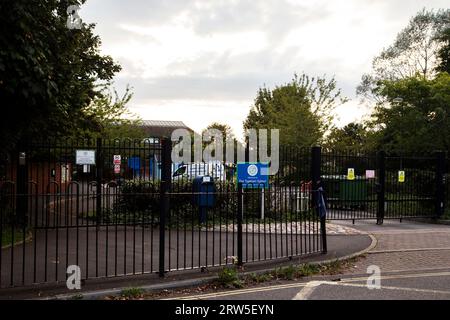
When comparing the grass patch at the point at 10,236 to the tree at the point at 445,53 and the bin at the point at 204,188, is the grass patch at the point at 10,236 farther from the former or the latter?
the tree at the point at 445,53

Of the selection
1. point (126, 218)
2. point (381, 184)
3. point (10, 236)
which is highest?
point (381, 184)

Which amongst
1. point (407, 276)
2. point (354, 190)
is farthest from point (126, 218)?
point (354, 190)

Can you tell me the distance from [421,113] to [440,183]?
508cm

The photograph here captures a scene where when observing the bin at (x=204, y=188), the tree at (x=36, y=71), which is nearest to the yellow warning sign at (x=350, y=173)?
the bin at (x=204, y=188)

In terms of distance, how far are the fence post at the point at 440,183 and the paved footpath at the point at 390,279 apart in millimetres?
4755

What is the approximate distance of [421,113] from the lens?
70.3ft

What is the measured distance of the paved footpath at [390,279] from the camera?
6.94 m

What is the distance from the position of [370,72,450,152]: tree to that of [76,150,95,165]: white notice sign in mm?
15210

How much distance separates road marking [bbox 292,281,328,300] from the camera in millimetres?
6829

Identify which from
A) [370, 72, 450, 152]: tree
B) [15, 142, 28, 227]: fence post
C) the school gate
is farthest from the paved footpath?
[370, 72, 450, 152]: tree

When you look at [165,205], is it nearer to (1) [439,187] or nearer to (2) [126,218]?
(2) [126,218]

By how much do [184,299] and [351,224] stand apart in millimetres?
10489

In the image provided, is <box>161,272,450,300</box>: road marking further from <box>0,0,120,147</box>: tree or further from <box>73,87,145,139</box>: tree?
<box>73,87,145,139</box>: tree
